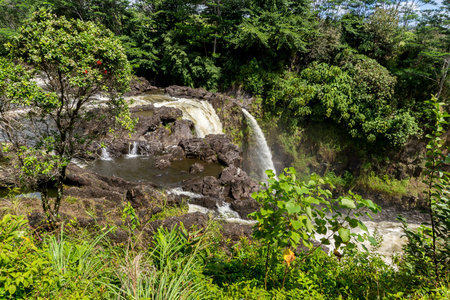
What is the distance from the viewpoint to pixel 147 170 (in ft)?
35.9

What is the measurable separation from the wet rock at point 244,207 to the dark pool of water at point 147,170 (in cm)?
248

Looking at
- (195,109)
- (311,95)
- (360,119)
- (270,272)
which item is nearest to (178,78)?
(195,109)

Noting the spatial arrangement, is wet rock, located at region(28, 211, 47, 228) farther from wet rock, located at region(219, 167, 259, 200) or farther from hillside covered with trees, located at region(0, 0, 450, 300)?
wet rock, located at region(219, 167, 259, 200)

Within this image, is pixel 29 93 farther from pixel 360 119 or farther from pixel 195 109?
pixel 360 119

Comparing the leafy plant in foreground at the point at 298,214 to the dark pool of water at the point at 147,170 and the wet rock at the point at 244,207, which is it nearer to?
the wet rock at the point at 244,207

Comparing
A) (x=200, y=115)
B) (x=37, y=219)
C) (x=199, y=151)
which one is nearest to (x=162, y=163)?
(x=199, y=151)

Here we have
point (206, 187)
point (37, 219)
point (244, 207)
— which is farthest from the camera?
point (206, 187)

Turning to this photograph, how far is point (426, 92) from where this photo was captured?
14320mm

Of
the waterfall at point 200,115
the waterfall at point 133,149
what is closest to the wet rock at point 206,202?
the waterfall at point 133,149

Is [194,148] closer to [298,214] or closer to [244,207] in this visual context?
[244,207]

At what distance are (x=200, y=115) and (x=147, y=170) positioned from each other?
5689 millimetres

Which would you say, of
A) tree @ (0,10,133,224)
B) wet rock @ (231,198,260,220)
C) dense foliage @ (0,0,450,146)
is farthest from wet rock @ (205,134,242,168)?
tree @ (0,10,133,224)

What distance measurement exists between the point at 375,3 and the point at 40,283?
27364 mm

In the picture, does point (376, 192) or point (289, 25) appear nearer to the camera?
point (376, 192)
